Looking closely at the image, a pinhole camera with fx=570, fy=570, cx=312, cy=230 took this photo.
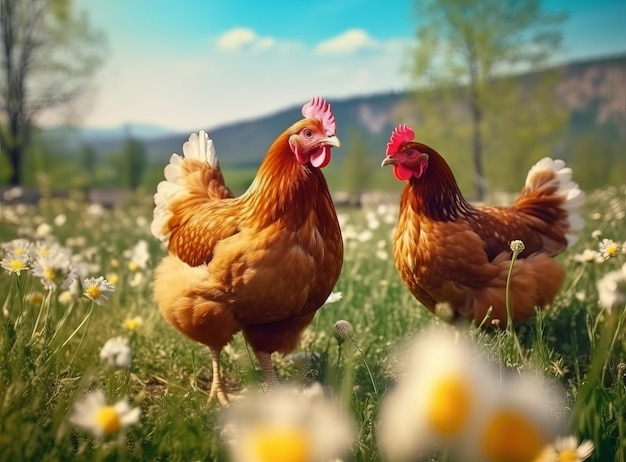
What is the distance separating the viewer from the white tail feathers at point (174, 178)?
113 inches

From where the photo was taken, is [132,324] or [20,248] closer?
[20,248]

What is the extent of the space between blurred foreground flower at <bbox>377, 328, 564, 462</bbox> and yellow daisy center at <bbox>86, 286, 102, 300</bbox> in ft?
5.03

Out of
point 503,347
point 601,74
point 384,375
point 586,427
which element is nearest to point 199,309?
point 384,375

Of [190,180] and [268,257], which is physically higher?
[190,180]

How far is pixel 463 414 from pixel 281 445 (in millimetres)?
325

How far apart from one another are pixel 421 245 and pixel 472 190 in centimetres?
1195

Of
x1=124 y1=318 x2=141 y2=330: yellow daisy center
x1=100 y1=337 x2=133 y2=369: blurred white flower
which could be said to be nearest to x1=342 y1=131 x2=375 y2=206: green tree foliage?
x1=124 y1=318 x2=141 y2=330: yellow daisy center

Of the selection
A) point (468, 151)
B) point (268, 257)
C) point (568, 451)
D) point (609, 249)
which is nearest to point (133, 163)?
point (468, 151)

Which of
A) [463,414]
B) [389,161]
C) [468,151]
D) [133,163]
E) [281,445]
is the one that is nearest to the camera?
[463,414]

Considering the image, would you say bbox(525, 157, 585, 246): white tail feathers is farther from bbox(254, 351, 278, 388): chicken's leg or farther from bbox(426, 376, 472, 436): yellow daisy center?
bbox(426, 376, 472, 436): yellow daisy center

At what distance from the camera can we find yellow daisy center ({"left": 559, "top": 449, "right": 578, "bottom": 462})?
145 cm

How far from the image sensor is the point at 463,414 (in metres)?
0.90

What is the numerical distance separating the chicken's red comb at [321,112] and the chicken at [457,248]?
1.73 feet

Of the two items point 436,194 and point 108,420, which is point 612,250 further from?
point 108,420
